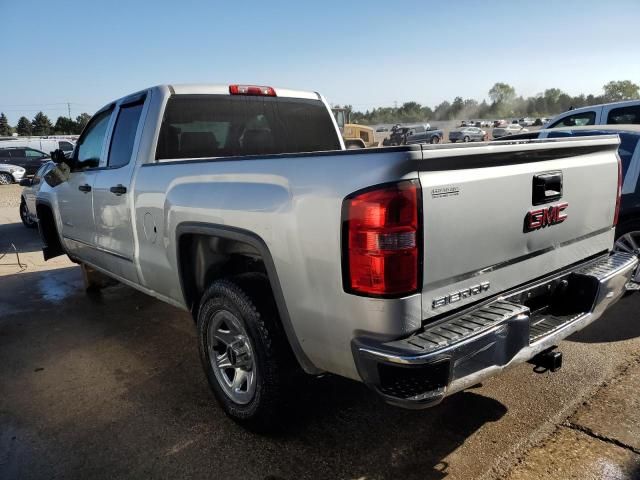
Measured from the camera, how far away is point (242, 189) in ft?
8.38

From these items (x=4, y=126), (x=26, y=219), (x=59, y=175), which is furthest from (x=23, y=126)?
(x=59, y=175)

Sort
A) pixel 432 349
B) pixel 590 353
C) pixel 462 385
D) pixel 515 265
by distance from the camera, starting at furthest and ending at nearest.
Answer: pixel 590 353 → pixel 515 265 → pixel 462 385 → pixel 432 349

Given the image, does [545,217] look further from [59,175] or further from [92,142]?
[59,175]

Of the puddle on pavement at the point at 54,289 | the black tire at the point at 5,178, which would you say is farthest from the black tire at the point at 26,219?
the black tire at the point at 5,178

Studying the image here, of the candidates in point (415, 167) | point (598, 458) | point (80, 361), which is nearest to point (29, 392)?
point (80, 361)

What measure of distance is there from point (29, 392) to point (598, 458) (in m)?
3.55

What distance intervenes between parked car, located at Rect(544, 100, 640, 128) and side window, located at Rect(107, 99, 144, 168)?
6.53 meters

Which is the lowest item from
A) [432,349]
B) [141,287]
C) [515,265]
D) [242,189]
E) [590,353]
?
[590,353]

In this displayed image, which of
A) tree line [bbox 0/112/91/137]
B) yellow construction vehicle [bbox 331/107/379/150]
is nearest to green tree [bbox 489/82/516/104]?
tree line [bbox 0/112/91/137]

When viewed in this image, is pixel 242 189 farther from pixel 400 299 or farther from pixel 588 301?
pixel 588 301

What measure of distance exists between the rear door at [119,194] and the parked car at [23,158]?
23.4 m

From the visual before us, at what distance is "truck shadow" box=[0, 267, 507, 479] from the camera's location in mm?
2553

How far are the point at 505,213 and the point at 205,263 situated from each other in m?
1.82

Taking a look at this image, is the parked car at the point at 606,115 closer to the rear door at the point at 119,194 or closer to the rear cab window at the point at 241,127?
the rear cab window at the point at 241,127
